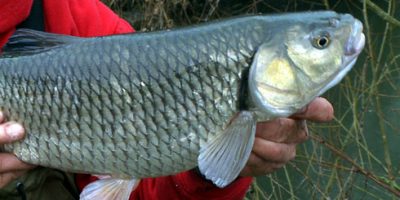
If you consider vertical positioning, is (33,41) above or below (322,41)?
below

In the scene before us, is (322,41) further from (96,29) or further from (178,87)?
(96,29)

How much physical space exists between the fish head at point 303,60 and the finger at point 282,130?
0.46 ft

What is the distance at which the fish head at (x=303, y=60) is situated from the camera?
130cm

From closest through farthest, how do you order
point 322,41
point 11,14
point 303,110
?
point 322,41
point 303,110
point 11,14

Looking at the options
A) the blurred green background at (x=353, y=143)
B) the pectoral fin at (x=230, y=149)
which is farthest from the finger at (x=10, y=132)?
the blurred green background at (x=353, y=143)

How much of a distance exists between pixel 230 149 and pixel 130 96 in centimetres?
22

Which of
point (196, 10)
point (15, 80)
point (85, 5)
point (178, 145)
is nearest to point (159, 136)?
point (178, 145)

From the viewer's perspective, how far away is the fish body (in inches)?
51.7

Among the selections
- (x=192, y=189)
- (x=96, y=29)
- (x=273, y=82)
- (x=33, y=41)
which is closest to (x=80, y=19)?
(x=96, y=29)

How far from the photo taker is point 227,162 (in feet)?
4.44

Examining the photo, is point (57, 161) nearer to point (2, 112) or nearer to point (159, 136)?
point (2, 112)

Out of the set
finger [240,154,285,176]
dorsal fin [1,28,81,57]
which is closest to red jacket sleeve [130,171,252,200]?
finger [240,154,285,176]

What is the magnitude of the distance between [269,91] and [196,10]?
170 inches

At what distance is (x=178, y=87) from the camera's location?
53.1 inches
